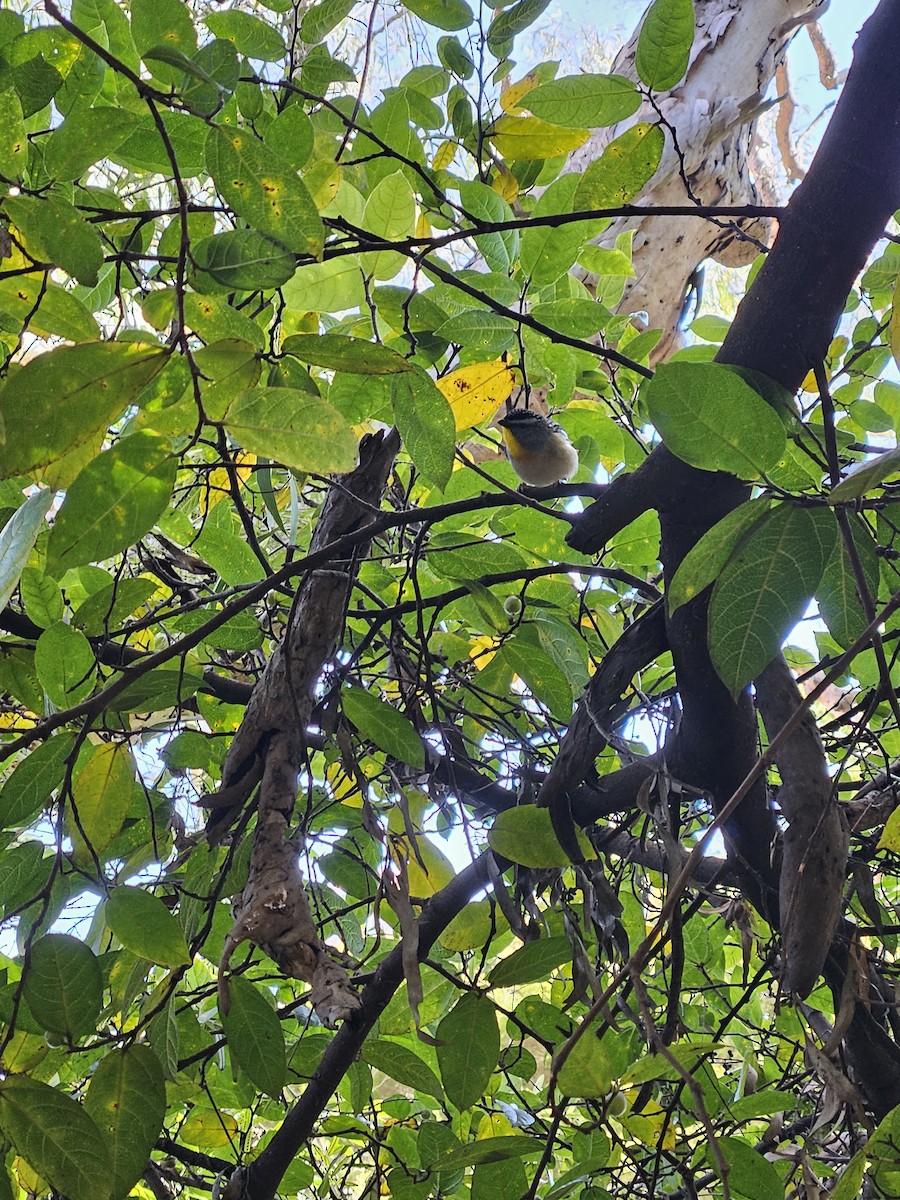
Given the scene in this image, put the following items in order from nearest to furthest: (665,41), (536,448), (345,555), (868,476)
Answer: (868,476) → (665,41) → (345,555) → (536,448)

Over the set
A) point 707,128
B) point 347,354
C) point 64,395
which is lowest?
point 64,395

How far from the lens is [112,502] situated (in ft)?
1.74

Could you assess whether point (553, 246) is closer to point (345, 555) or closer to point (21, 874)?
point (345, 555)

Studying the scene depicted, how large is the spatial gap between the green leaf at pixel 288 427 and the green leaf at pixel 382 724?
34 centimetres

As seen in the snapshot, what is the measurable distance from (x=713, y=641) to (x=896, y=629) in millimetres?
373

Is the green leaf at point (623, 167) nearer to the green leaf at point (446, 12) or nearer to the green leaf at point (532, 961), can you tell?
the green leaf at point (446, 12)

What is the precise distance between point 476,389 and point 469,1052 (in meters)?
0.59

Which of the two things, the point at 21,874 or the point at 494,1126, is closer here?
the point at 21,874

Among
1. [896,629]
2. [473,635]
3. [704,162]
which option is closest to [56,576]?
[896,629]

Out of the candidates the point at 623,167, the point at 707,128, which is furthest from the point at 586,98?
the point at 707,128

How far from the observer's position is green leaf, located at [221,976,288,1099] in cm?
75

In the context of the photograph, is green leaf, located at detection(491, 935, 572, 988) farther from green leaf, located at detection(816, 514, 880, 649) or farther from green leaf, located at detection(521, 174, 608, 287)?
green leaf, located at detection(521, 174, 608, 287)

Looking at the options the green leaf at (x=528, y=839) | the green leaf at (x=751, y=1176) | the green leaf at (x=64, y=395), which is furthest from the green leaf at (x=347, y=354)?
the green leaf at (x=751, y=1176)

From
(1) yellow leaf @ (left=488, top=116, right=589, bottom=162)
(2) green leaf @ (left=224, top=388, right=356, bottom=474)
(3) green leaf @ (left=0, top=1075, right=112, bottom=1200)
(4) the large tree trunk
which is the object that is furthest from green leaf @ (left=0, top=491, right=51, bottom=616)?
(4) the large tree trunk
